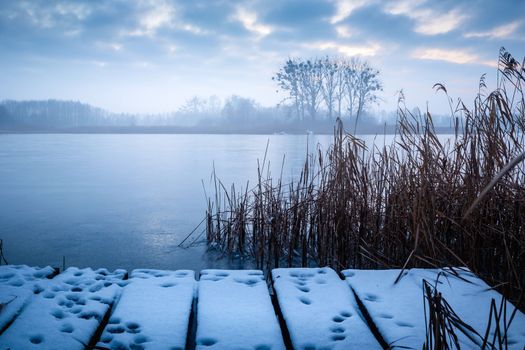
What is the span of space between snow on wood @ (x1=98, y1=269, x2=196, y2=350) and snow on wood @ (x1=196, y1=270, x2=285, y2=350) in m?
0.05

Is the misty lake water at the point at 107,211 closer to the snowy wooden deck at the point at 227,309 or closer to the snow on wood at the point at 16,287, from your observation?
the snow on wood at the point at 16,287

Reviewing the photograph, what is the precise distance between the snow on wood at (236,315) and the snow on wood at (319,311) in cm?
5

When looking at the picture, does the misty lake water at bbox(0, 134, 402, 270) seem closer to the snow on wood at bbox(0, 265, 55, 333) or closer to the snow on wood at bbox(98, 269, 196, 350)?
the snow on wood at bbox(0, 265, 55, 333)

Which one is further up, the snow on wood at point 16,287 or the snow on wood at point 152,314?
the snow on wood at point 16,287

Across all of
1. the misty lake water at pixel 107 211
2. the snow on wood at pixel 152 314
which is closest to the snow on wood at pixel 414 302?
the snow on wood at pixel 152 314

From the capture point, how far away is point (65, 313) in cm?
109

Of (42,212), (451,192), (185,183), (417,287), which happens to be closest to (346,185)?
(451,192)

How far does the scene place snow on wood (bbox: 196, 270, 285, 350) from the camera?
3.26 feet

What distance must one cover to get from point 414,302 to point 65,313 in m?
0.99

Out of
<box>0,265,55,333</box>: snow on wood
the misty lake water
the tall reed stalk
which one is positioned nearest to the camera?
<box>0,265,55,333</box>: snow on wood

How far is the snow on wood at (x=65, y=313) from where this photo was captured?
0.95 meters

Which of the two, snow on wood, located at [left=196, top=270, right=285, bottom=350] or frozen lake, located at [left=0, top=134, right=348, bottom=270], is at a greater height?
snow on wood, located at [left=196, top=270, right=285, bottom=350]

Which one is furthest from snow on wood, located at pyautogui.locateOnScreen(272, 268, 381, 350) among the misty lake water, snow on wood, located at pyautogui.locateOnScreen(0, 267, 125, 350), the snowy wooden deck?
the misty lake water

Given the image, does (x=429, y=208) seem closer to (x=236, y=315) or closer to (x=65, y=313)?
(x=236, y=315)
